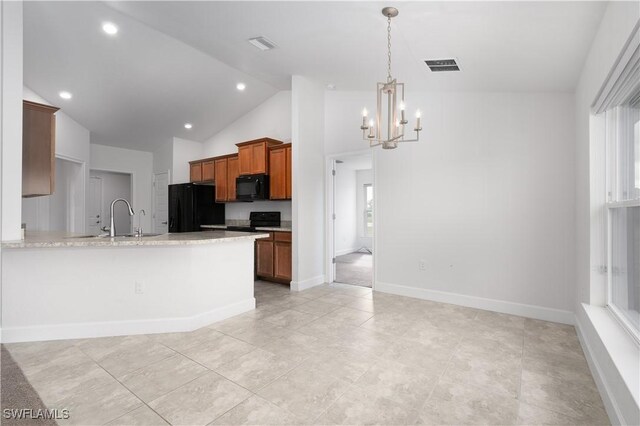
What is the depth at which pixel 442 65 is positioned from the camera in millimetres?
3254

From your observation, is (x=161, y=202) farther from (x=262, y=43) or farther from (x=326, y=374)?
(x=326, y=374)

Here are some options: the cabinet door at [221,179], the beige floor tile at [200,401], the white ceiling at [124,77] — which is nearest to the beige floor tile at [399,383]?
the beige floor tile at [200,401]

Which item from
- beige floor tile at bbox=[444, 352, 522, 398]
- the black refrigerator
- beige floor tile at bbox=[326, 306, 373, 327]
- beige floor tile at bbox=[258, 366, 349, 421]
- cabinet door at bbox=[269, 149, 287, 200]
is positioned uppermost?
cabinet door at bbox=[269, 149, 287, 200]

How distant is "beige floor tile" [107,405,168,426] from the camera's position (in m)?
1.70

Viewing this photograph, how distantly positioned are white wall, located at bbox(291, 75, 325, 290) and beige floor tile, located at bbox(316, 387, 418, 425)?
269 centimetres

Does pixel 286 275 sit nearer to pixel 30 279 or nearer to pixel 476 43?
pixel 30 279

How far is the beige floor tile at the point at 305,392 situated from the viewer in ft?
6.09

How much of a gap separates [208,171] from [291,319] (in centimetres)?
435

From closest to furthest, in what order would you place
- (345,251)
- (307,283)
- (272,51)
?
(272,51) → (307,283) → (345,251)

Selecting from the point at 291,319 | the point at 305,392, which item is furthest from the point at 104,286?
the point at 305,392

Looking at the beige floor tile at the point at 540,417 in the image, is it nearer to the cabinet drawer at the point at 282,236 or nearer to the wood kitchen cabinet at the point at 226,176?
the cabinet drawer at the point at 282,236

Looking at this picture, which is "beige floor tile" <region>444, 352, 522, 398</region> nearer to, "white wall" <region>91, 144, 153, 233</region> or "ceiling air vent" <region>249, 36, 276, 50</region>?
"ceiling air vent" <region>249, 36, 276, 50</region>

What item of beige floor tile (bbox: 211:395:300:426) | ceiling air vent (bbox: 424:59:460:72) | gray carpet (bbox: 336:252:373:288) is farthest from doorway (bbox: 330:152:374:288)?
beige floor tile (bbox: 211:395:300:426)

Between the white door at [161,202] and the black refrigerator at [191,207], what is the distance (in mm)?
647
